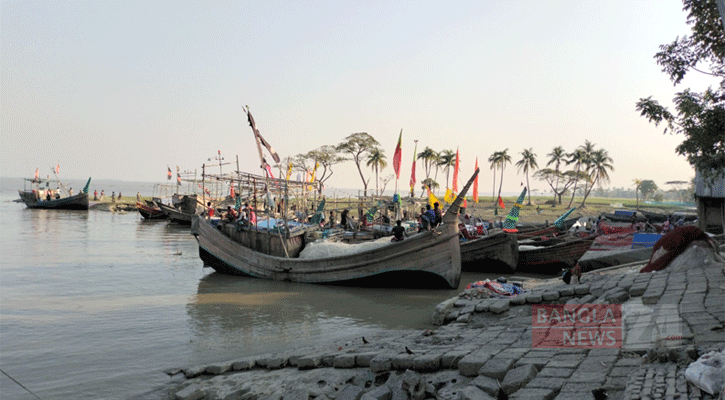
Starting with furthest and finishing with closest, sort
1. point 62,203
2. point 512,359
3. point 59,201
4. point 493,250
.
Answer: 1. point 62,203
2. point 59,201
3. point 493,250
4. point 512,359

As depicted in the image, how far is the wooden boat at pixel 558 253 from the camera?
19.2 metres

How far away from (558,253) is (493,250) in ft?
8.83

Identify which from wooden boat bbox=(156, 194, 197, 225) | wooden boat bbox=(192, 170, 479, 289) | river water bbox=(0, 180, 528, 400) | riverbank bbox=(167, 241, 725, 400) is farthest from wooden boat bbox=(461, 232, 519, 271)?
wooden boat bbox=(156, 194, 197, 225)

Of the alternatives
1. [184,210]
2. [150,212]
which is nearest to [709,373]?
[184,210]

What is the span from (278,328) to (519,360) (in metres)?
6.79

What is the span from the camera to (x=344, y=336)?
411 inches

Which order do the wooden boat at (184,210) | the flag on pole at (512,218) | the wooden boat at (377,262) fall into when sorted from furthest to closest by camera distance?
the wooden boat at (184,210)
the flag on pole at (512,218)
the wooden boat at (377,262)

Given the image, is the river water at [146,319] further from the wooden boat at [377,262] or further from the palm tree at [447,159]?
the palm tree at [447,159]

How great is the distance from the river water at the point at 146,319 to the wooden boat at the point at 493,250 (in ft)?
2.52

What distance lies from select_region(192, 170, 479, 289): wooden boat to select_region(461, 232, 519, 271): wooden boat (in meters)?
4.24

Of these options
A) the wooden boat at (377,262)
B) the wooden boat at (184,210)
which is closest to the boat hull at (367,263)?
the wooden boat at (377,262)

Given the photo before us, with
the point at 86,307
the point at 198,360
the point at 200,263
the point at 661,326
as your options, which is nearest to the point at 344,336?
the point at 198,360

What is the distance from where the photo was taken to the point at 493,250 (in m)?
19.0

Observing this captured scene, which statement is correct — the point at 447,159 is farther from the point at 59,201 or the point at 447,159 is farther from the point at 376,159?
the point at 59,201
